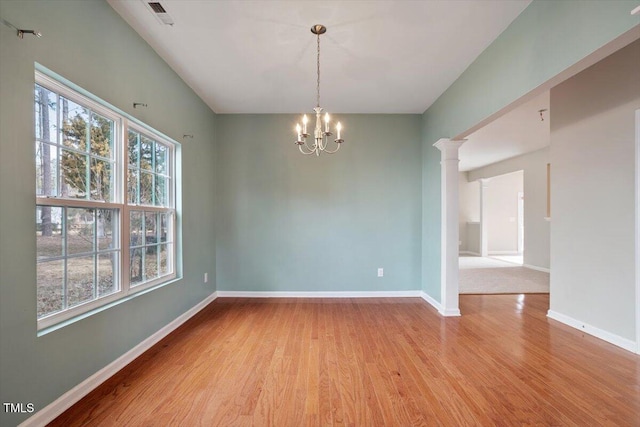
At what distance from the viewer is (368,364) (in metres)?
2.21

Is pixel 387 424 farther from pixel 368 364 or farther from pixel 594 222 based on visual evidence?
pixel 594 222

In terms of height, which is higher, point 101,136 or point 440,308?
point 101,136

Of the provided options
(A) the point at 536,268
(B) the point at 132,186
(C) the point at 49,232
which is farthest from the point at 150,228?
(A) the point at 536,268

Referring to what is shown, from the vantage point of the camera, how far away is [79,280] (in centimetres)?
185

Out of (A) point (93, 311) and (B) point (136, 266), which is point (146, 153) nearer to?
(B) point (136, 266)

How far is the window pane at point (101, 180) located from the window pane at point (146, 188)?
0.42 m

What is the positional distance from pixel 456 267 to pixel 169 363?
3.18 metres

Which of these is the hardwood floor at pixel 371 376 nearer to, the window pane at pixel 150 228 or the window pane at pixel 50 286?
the window pane at pixel 50 286

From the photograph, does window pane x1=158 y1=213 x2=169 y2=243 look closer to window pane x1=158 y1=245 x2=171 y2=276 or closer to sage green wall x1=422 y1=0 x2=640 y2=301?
window pane x1=158 y1=245 x2=171 y2=276

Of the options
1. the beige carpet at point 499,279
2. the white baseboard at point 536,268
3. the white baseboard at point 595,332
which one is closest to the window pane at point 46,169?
the white baseboard at point 595,332

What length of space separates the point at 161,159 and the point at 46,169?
1319 mm

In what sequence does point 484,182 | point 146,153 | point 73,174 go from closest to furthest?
point 73,174 < point 146,153 < point 484,182

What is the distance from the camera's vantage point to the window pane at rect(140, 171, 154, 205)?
2.59 m

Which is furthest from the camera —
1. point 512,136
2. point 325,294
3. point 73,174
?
point 512,136
